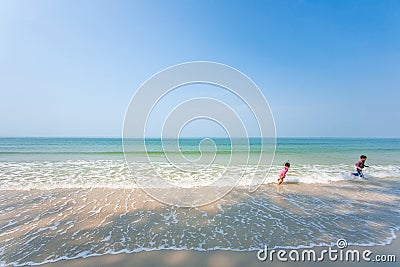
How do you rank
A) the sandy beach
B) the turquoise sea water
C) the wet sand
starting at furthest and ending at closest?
the turquoise sea water → the wet sand → the sandy beach

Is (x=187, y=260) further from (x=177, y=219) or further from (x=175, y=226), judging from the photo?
(x=177, y=219)

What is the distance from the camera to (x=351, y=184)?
32.5 ft

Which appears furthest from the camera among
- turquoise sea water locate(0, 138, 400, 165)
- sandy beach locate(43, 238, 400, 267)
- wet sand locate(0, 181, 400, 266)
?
turquoise sea water locate(0, 138, 400, 165)

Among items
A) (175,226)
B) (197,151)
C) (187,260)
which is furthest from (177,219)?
(197,151)

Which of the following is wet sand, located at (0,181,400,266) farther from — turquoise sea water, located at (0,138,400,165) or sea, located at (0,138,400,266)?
turquoise sea water, located at (0,138,400,165)

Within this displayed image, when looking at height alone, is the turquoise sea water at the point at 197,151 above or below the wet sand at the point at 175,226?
above

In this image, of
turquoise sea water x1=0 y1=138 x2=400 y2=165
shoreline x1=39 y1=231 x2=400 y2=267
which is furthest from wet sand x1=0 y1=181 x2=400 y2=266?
turquoise sea water x1=0 y1=138 x2=400 y2=165

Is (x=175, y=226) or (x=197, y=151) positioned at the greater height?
(x=197, y=151)

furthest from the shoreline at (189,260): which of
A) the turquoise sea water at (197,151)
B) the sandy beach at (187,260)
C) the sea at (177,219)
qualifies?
the turquoise sea water at (197,151)

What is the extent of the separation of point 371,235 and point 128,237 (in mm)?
5656

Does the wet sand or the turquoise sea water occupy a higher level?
the turquoise sea water

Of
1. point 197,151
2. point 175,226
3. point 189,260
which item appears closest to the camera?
point 189,260

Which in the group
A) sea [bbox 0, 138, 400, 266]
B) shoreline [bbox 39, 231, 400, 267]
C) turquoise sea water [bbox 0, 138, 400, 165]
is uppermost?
turquoise sea water [bbox 0, 138, 400, 165]

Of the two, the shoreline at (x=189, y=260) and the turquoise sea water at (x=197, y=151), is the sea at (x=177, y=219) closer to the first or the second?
the shoreline at (x=189, y=260)
